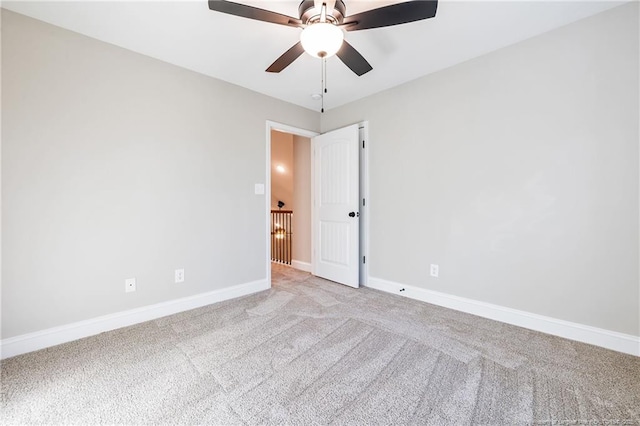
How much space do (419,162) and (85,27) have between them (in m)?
3.08

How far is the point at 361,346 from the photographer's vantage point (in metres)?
1.95

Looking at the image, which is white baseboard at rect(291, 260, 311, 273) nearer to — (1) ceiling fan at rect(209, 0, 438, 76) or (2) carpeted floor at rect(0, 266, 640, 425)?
(2) carpeted floor at rect(0, 266, 640, 425)

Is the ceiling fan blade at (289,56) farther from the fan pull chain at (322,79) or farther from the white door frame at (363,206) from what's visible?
the white door frame at (363,206)

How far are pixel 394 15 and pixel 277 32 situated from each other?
96cm

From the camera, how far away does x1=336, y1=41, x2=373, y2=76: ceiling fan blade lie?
1.79m

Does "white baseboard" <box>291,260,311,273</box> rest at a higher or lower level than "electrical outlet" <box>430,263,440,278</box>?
lower

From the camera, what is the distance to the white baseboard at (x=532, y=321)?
6.06 feet

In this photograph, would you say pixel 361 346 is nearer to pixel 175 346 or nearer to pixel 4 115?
pixel 175 346

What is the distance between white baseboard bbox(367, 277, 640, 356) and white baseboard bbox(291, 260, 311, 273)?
1.45m

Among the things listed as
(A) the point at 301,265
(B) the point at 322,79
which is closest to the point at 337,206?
(A) the point at 301,265

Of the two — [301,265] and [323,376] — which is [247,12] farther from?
[301,265]

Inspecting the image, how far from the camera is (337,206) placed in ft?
11.5

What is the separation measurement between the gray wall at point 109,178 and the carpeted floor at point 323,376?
44cm

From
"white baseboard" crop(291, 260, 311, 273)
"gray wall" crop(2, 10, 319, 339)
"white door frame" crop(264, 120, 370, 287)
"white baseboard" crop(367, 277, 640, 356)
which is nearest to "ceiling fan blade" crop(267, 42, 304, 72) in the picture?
"gray wall" crop(2, 10, 319, 339)
